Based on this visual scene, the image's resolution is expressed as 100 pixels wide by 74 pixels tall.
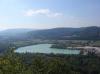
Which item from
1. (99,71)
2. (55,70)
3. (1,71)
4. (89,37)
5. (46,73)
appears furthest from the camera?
(89,37)

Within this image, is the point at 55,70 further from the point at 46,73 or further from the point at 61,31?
the point at 61,31

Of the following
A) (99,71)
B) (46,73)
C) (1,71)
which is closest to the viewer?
(1,71)

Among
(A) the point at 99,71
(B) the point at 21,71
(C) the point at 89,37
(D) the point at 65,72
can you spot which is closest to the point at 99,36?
(C) the point at 89,37

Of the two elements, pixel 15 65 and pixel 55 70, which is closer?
pixel 15 65

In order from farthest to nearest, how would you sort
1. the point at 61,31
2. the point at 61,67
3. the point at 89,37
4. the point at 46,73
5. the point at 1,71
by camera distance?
the point at 61,31 → the point at 89,37 → the point at 61,67 → the point at 46,73 → the point at 1,71

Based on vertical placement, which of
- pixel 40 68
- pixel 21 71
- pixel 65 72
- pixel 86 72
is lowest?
pixel 86 72

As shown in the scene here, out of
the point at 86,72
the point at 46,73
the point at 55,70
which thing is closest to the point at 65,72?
the point at 55,70

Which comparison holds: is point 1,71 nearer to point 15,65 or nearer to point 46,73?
point 15,65

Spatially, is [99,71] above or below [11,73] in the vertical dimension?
below

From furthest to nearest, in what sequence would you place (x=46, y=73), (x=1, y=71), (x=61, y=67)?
1. (x=61, y=67)
2. (x=46, y=73)
3. (x=1, y=71)
